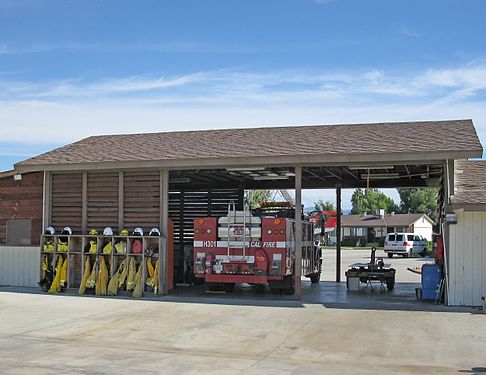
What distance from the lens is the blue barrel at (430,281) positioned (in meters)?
15.5

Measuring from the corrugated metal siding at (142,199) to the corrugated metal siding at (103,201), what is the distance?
→ 0.35 meters

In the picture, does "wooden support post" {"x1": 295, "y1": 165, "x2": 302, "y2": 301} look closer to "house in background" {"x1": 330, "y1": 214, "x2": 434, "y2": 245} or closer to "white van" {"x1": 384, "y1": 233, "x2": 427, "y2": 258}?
"white van" {"x1": 384, "y1": 233, "x2": 427, "y2": 258}

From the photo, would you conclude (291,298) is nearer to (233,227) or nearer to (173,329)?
(233,227)

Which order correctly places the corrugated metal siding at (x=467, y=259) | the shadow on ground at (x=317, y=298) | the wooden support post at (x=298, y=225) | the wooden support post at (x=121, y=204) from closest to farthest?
the corrugated metal siding at (x=467, y=259) < the shadow on ground at (x=317, y=298) < the wooden support post at (x=298, y=225) < the wooden support post at (x=121, y=204)

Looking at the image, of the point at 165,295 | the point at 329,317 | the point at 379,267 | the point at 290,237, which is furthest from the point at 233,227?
the point at 379,267

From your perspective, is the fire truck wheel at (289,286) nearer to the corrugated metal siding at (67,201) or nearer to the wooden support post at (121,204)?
the wooden support post at (121,204)

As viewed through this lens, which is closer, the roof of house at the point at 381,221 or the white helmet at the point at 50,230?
the white helmet at the point at 50,230

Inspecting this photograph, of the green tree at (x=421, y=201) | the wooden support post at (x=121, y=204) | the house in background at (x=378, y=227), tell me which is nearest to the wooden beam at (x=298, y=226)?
the wooden support post at (x=121, y=204)

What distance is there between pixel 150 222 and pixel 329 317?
5910mm

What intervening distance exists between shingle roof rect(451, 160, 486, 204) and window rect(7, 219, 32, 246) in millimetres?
11465

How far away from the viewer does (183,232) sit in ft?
74.2

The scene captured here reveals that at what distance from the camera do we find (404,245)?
48.8 meters

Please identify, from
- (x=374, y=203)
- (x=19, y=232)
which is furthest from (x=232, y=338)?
(x=374, y=203)

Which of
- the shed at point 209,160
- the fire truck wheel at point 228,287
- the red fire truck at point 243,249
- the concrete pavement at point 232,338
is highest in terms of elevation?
the shed at point 209,160
